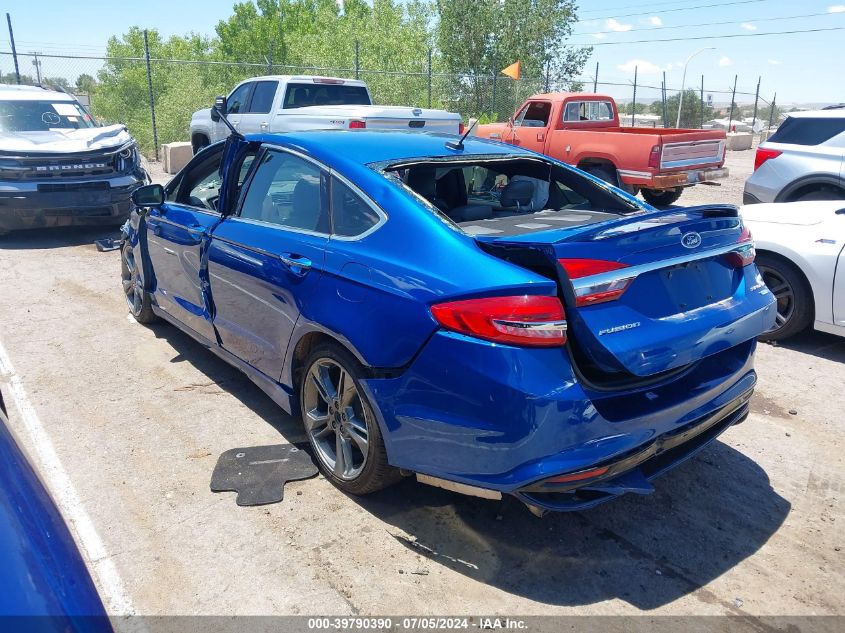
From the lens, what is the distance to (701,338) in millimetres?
2914

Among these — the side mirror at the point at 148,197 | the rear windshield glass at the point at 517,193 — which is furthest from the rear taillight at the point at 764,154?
the side mirror at the point at 148,197

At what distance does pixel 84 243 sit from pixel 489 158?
744cm

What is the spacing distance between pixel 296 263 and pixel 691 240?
6.05ft

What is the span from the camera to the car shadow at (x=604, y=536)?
2.85 meters

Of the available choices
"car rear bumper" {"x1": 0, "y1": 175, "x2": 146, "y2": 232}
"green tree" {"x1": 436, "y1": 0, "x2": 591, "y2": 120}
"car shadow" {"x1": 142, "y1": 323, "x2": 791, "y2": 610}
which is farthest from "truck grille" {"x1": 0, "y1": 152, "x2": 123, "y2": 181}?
"green tree" {"x1": 436, "y1": 0, "x2": 591, "y2": 120}

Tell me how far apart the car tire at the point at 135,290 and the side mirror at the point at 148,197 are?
773mm

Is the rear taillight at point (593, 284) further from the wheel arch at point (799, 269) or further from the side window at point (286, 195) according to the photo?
the wheel arch at point (799, 269)

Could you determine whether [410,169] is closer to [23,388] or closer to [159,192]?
[159,192]

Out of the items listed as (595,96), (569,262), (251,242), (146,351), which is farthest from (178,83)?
(569,262)

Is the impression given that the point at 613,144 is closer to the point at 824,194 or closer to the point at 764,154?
the point at 764,154

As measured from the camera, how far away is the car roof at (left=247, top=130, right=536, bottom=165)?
138 inches

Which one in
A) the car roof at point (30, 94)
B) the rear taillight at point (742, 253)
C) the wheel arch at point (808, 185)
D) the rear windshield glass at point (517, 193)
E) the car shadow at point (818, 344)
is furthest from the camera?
the car roof at point (30, 94)

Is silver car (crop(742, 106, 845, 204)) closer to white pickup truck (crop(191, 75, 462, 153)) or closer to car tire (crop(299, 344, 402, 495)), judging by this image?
white pickup truck (crop(191, 75, 462, 153))

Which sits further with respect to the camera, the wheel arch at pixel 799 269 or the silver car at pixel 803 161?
the silver car at pixel 803 161
